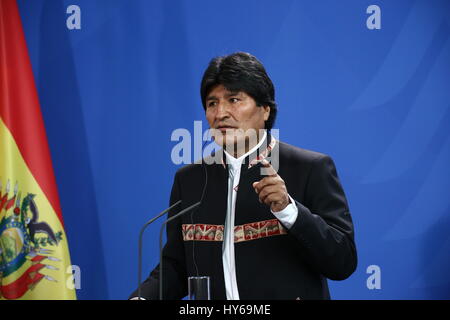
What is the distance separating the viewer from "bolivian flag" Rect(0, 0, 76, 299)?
2.74 meters

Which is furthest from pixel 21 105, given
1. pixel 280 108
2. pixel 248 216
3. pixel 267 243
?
pixel 267 243

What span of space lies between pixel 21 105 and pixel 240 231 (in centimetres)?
152

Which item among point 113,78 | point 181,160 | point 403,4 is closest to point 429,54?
point 403,4

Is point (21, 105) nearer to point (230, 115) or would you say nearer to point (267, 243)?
point (230, 115)

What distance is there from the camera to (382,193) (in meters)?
2.96

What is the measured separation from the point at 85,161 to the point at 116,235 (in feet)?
1.48


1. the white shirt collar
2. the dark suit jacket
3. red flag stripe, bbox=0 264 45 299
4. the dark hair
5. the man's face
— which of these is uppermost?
the dark hair

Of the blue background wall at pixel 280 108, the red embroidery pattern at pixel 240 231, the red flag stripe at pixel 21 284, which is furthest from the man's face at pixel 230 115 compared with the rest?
the red flag stripe at pixel 21 284

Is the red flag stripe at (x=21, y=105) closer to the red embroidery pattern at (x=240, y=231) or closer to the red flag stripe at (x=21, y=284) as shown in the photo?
the red flag stripe at (x=21, y=284)

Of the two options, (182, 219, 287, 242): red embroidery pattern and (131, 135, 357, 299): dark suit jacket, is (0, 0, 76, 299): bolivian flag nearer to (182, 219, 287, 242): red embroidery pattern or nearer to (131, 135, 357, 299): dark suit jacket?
(131, 135, 357, 299): dark suit jacket

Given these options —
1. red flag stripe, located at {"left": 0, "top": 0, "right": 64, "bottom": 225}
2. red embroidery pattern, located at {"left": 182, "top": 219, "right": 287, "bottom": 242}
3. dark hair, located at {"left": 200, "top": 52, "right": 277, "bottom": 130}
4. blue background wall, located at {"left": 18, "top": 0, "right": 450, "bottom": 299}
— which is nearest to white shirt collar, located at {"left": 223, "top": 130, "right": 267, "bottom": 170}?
dark hair, located at {"left": 200, "top": 52, "right": 277, "bottom": 130}

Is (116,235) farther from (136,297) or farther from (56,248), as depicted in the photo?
(136,297)

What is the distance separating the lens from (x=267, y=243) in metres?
1.92

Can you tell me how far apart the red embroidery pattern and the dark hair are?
44cm
